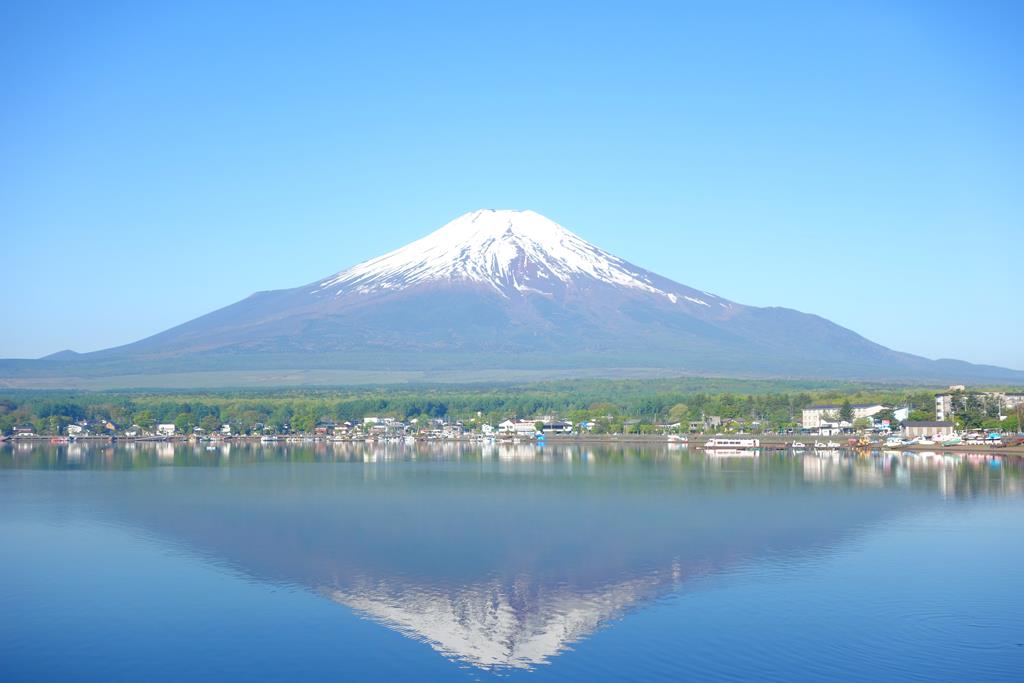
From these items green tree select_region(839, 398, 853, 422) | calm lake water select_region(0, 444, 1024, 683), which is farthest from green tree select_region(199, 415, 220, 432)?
green tree select_region(839, 398, 853, 422)

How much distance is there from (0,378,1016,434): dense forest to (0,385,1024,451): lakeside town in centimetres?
17

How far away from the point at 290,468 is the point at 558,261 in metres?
85.5

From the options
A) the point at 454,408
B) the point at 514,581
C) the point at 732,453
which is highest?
the point at 454,408

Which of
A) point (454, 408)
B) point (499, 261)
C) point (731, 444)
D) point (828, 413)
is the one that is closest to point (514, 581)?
point (731, 444)

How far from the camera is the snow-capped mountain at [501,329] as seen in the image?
9200 cm

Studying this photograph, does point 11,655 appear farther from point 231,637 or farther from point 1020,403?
point 1020,403

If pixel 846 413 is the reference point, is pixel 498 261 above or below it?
above

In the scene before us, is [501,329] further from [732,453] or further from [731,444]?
[732,453]

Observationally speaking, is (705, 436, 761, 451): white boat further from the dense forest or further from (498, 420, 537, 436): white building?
(498, 420, 537, 436): white building

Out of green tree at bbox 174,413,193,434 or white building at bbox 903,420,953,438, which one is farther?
green tree at bbox 174,413,193,434

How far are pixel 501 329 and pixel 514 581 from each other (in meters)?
88.5

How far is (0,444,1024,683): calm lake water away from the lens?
389 inches

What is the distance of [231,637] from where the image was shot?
10641 mm

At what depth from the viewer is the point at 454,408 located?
5588 cm
